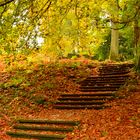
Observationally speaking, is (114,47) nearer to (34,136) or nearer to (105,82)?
A: (105,82)

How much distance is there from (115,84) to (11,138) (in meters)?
5.95

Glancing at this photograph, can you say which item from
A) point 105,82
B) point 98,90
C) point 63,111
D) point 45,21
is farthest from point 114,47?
point 63,111

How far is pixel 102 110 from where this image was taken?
42.3 feet

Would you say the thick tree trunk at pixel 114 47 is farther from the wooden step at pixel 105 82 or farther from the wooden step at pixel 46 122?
the wooden step at pixel 46 122

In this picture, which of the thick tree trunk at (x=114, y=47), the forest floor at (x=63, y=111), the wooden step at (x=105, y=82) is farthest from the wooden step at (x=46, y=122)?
the thick tree trunk at (x=114, y=47)

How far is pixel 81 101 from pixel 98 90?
5.06 ft

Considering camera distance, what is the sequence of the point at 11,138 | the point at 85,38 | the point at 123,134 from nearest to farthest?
the point at 123,134 < the point at 11,138 < the point at 85,38

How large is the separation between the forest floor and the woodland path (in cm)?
32

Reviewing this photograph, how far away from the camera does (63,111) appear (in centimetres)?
1359

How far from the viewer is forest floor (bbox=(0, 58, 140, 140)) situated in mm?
10984

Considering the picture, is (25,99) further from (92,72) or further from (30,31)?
(92,72)

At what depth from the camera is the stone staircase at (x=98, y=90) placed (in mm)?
13906

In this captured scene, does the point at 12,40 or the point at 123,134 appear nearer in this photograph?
the point at 123,134

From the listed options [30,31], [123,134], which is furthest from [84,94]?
[123,134]
